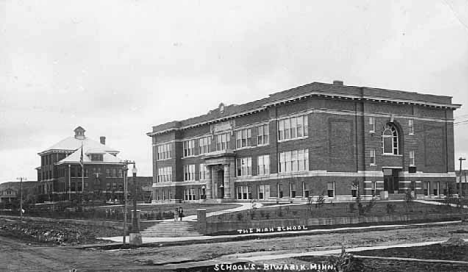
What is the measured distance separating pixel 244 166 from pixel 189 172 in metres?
16.0

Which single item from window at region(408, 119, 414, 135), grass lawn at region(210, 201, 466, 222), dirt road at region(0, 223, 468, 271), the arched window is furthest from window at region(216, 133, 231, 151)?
dirt road at region(0, 223, 468, 271)

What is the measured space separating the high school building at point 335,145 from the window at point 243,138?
116mm

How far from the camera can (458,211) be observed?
173 ft

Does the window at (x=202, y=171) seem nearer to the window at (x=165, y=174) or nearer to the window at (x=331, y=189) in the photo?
the window at (x=165, y=174)

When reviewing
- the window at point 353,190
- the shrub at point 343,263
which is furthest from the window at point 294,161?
the shrub at point 343,263

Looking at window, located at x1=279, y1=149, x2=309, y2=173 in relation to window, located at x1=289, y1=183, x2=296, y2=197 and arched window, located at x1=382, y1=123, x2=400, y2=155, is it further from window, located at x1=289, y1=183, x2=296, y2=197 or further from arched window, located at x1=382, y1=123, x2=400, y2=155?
arched window, located at x1=382, y1=123, x2=400, y2=155

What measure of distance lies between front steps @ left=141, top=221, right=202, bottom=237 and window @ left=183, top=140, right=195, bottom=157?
4323 centimetres

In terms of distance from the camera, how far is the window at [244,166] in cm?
7175

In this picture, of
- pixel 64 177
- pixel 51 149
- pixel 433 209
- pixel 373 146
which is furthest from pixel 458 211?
pixel 51 149

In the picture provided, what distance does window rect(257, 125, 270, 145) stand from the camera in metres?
68.6

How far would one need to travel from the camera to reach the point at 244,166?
73.2 meters

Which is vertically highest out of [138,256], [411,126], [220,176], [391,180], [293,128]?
[411,126]

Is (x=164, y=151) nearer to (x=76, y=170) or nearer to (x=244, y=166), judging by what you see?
(x=244, y=166)

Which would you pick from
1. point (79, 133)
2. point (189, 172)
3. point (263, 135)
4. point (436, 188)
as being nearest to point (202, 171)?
point (189, 172)
